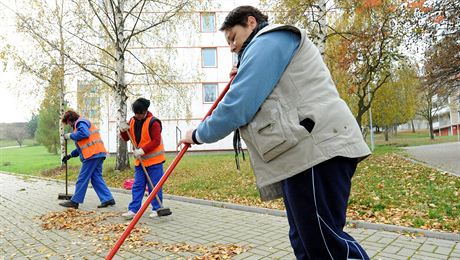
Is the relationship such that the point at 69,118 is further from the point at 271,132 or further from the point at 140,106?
the point at 271,132

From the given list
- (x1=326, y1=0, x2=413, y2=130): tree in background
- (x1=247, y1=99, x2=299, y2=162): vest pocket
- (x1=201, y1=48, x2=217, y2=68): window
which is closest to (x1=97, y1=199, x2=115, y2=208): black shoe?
(x1=247, y1=99, x2=299, y2=162): vest pocket

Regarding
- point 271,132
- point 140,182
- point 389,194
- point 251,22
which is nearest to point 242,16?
point 251,22

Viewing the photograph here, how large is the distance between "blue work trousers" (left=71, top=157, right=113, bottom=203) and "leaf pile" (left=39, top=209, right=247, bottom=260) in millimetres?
327

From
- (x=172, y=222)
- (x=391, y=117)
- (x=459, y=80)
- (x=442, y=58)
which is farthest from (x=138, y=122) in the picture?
(x=391, y=117)

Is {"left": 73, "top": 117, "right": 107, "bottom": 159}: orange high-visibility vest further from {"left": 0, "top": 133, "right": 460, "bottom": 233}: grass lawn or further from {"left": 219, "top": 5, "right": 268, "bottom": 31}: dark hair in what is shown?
{"left": 219, "top": 5, "right": 268, "bottom": 31}: dark hair

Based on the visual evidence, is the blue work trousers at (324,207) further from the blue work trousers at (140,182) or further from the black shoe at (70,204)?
the black shoe at (70,204)

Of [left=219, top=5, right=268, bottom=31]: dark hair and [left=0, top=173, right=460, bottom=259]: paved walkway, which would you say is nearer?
[left=219, top=5, right=268, bottom=31]: dark hair

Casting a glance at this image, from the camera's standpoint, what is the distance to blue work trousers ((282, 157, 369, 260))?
197cm

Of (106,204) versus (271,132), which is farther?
(106,204)

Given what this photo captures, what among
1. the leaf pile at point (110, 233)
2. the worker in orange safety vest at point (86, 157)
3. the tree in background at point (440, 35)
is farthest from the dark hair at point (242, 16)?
the tree in background at point (440, 35)

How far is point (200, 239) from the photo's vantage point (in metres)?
4.96

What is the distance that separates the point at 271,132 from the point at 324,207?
18.9 inches

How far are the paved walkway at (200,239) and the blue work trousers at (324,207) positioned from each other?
7.20 ft

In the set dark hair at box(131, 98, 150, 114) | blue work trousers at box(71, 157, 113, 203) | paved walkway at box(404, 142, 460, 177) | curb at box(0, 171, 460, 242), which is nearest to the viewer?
curb at box(0, 171, 460, 242)
